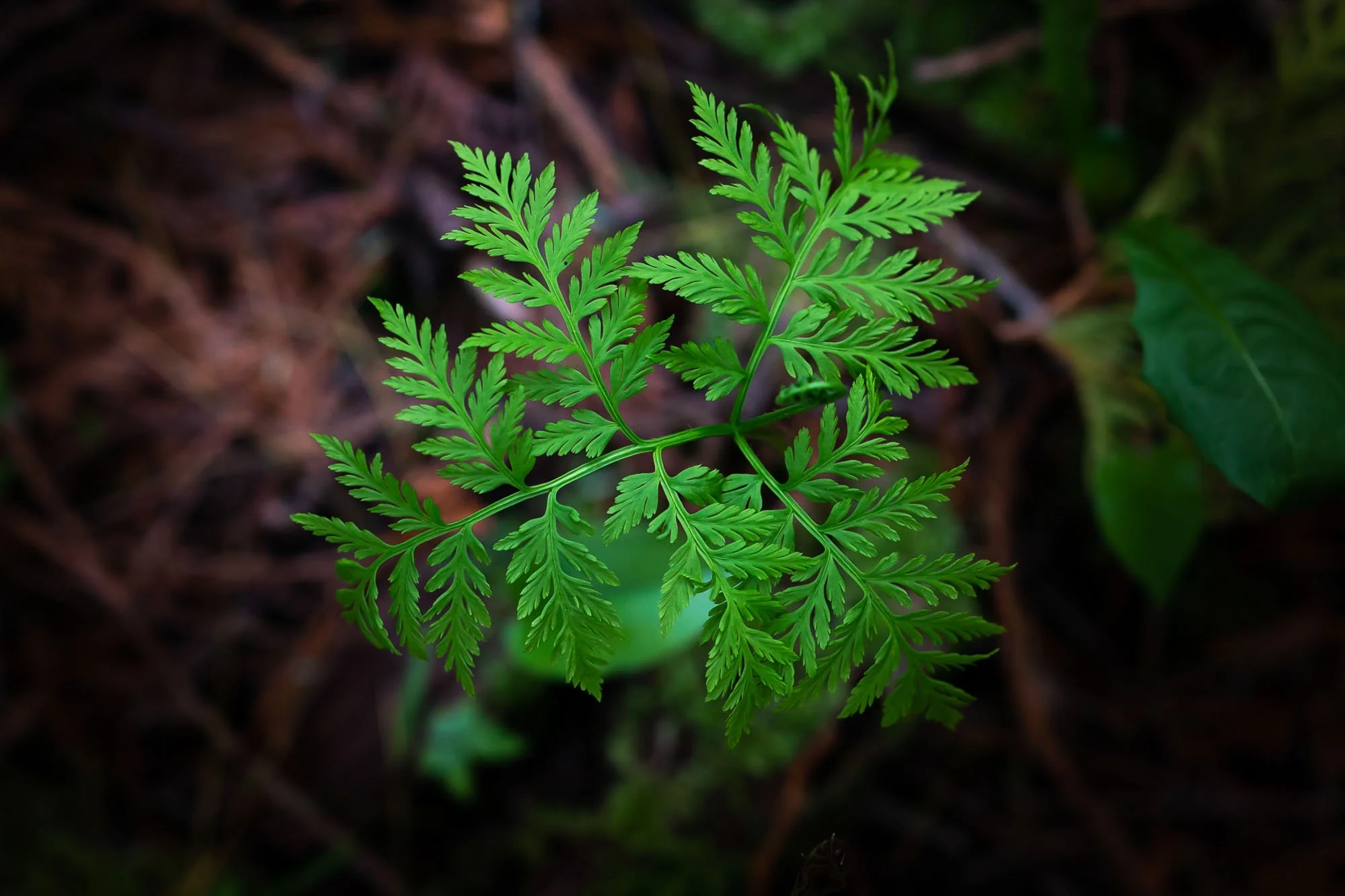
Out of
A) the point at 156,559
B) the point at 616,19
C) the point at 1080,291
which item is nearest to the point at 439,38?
the point at 616,19

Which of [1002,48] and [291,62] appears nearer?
[1002,48]

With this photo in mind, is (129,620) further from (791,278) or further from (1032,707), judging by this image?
(1032,707)

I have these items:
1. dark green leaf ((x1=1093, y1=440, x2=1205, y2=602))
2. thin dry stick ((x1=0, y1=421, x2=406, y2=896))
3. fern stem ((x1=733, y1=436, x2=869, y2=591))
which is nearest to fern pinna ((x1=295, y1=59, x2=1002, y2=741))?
fern stem ((x1=733, y1=436, x2=869, y2=591))

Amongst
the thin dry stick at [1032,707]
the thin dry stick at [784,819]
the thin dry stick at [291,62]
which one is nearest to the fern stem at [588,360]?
the thin dry stick at [784,819]

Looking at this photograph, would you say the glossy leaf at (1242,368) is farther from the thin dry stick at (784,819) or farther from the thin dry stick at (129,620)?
the thin dry stick at (129,620)

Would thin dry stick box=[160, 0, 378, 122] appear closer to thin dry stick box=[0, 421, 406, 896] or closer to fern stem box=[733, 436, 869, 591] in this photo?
thin dry stick box=[0, 421, 406, 896]

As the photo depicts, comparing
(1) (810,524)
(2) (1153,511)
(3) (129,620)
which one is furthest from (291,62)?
(2) (1153,511)

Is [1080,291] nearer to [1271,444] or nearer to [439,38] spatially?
[1271,444]

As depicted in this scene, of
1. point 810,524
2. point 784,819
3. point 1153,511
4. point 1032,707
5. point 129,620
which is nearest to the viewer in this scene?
point 810,524
